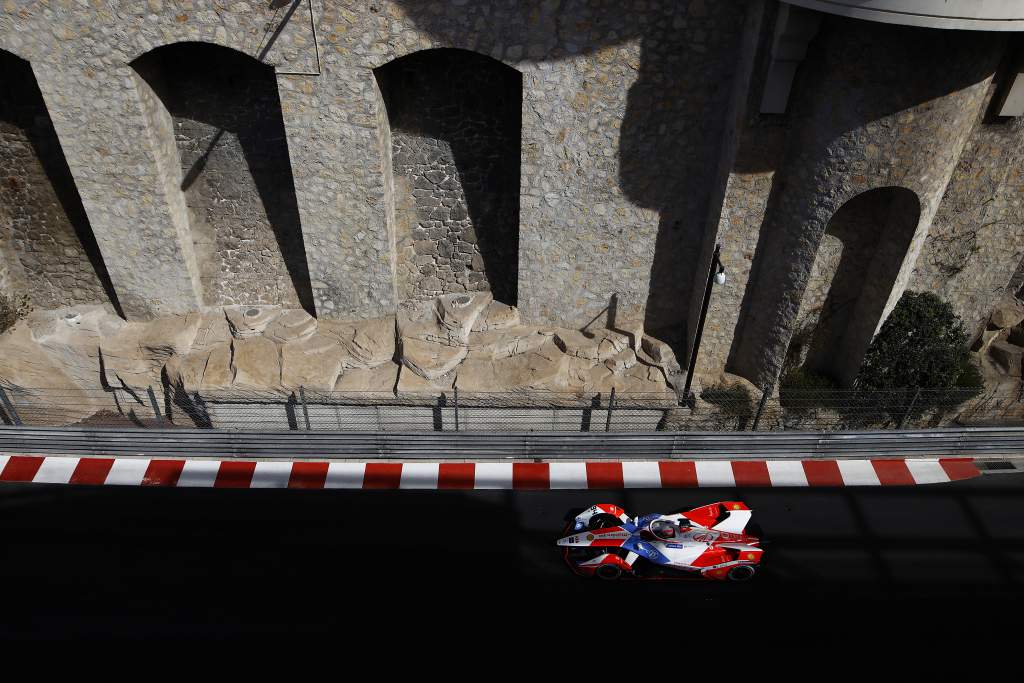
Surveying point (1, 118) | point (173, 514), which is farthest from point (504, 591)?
point (1, 118)

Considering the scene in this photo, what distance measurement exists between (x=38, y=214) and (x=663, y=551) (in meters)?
12.9

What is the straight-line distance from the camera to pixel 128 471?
1073 cm

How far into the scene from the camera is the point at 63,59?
445 inches

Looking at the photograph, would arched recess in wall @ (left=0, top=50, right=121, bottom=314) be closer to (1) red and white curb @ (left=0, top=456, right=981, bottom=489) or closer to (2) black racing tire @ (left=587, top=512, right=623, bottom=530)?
(1) red and white curb @ (left=0, top=456, right=981, bottom=489)

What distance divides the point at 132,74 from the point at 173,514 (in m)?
6.91

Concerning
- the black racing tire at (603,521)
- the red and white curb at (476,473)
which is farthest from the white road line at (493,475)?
the black racing tire at (603,521)

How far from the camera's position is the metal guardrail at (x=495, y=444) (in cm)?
1074

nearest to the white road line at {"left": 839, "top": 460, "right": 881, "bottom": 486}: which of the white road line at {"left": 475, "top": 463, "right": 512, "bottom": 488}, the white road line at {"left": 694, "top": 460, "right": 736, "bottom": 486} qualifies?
the white road line at {"left": 694, "top": 460, "right": 736, "bottom": 486}

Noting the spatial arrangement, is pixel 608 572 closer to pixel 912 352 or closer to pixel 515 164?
pixel 515 164

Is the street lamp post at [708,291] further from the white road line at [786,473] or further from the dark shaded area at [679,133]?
the white road line at [786,473]

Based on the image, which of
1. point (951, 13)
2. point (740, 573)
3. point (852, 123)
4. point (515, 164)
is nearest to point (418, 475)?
point (740, 573)

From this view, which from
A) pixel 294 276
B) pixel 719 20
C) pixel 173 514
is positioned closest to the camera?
pixel 173 514

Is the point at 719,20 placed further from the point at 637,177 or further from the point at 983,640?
the point at 983,640

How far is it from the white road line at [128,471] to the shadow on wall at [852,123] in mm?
10304
